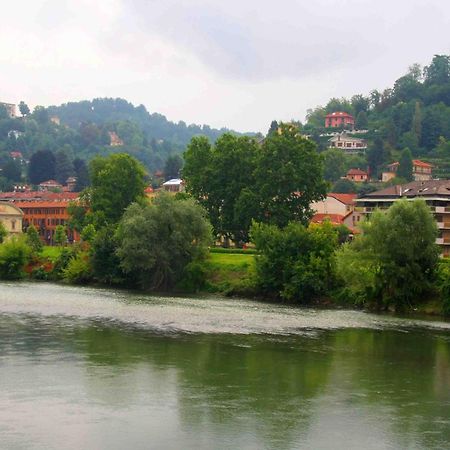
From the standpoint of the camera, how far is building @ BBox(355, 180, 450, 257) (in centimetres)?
9544

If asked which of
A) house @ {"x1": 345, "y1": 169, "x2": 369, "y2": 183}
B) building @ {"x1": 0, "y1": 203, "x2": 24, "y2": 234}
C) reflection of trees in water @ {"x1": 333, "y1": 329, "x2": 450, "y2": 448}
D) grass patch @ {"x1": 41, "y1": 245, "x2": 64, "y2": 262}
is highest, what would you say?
house @ {"x1": 345, "y1": 169, "x2": 369, "y2": 183}

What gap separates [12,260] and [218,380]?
63501mm

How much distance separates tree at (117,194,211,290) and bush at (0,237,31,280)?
47.8 feet

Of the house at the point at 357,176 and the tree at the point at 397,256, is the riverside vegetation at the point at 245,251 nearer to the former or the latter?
the tree at the point at 397,256

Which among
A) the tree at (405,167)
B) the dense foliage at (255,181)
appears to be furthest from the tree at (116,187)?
the tree at (405,167)

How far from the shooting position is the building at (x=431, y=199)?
9544 centimetres

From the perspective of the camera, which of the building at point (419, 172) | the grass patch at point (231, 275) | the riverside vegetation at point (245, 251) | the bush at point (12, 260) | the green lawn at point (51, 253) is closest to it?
the riverside vegetation at point (245, 251)

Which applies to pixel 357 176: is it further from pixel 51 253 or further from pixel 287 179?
pixel 51 253

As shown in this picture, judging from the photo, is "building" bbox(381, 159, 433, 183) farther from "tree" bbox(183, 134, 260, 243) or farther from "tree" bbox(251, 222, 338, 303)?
"tree" bbox(251, 222, 338, 303)

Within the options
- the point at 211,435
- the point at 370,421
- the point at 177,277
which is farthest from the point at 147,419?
the point at 177,277

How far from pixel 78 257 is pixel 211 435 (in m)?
68.1

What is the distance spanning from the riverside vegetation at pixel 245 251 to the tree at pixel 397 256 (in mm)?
78

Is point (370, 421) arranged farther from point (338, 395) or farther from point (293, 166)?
point (293, 166)

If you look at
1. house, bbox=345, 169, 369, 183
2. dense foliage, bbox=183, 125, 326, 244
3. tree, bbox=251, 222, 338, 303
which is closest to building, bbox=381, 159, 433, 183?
house, bbox=345, 169, 369, 183
